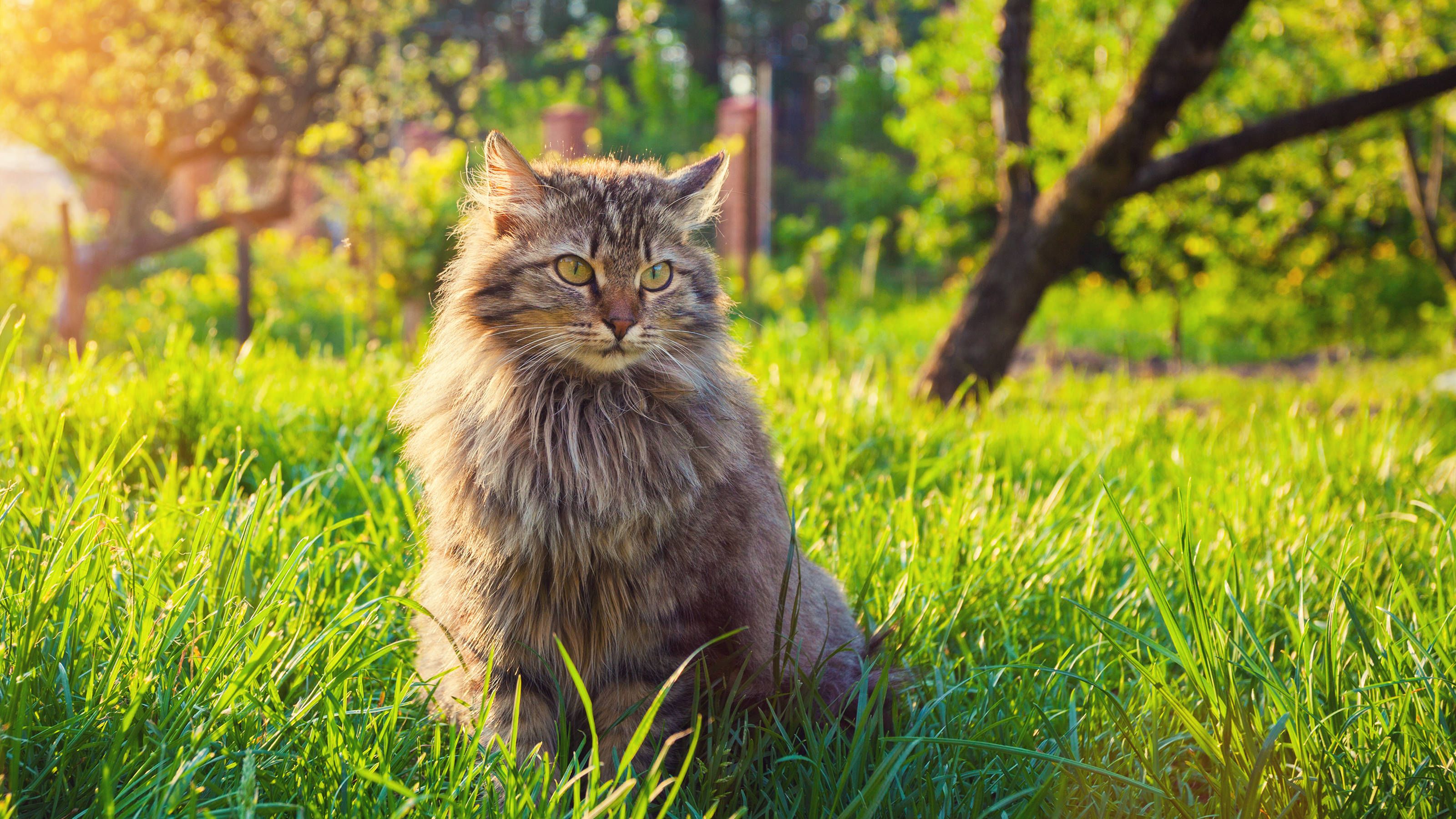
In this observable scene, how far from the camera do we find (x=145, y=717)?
153 centimetres

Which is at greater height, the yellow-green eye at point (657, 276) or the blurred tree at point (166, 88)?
the blurred tree at point (166, 88)

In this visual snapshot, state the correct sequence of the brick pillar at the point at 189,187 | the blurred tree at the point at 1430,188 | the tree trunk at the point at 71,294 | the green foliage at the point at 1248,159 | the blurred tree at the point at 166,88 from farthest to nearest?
1. the brick pillar at the point at 189,187
2. the blurred tree at the point at 166,88
3. the blurred tree at the point at 1430,188
4. the green foliage at the point at 1248,159
5. the tree trunk at the point at 71,294

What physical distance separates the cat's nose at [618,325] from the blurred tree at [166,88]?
259 inches

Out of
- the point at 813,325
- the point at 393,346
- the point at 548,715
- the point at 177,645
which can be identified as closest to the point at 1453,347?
the point at 813,325

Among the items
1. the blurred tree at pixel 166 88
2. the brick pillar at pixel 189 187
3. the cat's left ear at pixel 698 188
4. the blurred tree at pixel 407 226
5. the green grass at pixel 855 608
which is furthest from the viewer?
the brick pillar at pixel 189 187

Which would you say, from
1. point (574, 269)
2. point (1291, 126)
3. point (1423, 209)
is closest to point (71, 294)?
Answer: point (574, 269)

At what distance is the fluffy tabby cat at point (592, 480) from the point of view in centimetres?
178

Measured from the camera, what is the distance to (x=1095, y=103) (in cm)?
605

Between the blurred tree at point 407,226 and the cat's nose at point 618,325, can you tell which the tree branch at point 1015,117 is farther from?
the blurred tree at point 407,226

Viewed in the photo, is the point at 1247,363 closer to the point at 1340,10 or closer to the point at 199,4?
the point at 1340,10

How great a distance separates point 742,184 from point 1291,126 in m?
9.04

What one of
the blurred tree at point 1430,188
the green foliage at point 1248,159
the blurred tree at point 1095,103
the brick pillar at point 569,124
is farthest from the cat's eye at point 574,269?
the brick pillar at point 569,124

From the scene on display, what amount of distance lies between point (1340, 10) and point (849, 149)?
12202 mm

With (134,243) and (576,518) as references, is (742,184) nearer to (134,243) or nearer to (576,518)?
(134,243)
